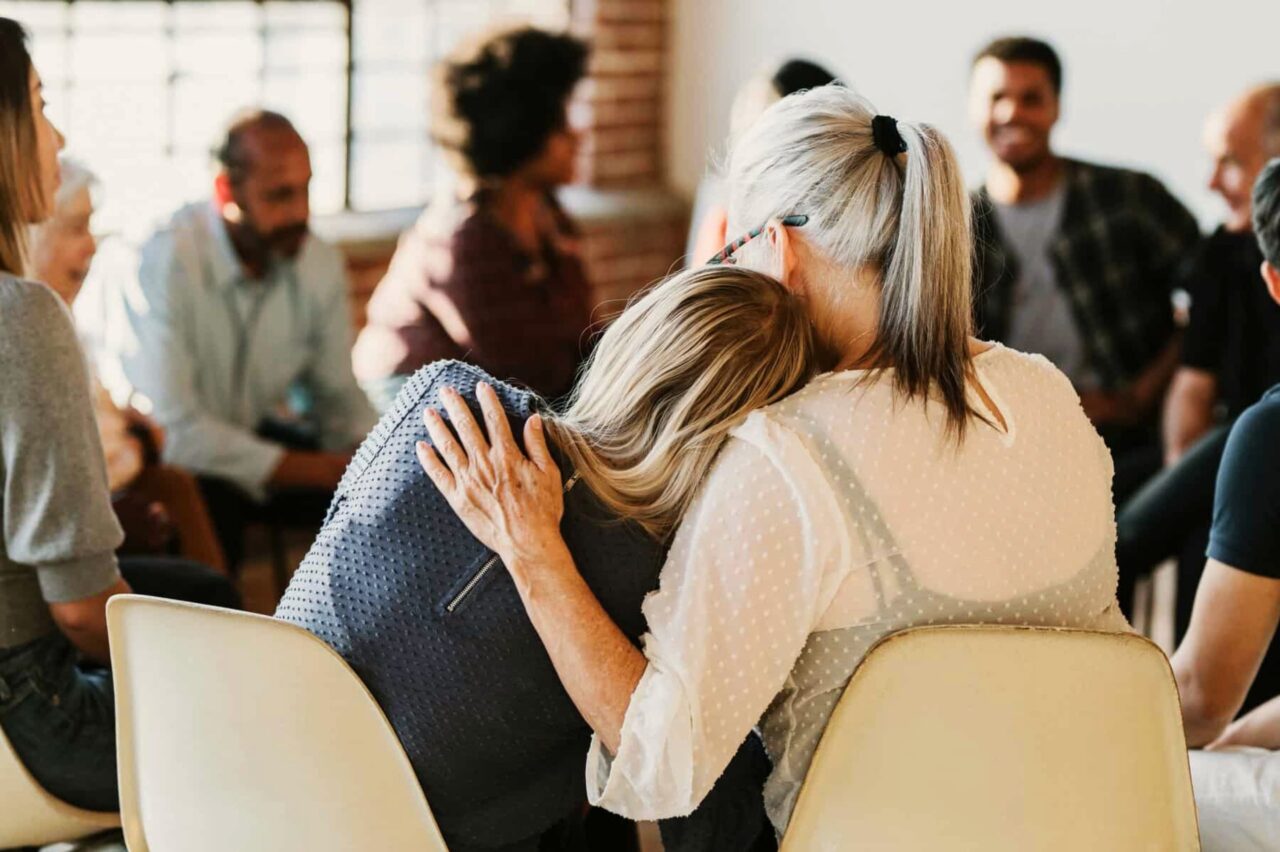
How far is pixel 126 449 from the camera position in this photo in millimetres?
2754

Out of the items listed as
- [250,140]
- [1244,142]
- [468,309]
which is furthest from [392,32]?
[1244,142]

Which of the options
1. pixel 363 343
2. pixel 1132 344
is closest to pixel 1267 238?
pixel 1132 344

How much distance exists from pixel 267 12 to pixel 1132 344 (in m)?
2.85

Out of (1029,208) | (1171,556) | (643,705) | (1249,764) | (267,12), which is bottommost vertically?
(1171,556)

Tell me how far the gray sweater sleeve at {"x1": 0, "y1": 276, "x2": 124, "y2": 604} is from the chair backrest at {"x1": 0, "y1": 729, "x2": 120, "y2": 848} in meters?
0.21

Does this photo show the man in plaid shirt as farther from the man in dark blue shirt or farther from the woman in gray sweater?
the woman in gray sweater

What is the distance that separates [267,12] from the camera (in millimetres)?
4809

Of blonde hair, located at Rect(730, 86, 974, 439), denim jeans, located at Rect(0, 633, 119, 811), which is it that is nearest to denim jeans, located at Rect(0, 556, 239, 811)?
denim jeans, located at Rect(0, 633, 119, 811)

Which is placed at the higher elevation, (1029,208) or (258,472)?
(1029,208)

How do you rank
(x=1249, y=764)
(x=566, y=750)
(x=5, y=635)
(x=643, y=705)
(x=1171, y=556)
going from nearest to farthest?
(x=643, y=705), (x=566, y=750), (x=1249, y=764), (x=5, y=635), (x=1171, y=556)

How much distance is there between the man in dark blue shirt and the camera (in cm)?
174

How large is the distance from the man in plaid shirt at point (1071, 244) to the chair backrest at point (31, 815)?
2402 millimetres

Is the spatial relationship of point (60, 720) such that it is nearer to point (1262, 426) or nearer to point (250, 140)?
point (1262, 426)

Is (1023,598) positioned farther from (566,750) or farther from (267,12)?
(267,12)
